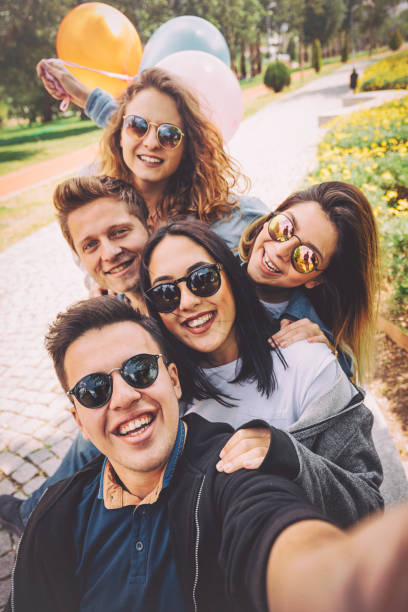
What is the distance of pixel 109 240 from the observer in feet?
7.14

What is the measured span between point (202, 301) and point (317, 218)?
2.61 ft

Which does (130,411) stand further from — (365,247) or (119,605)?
(365,247)

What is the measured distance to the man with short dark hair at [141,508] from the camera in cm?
94

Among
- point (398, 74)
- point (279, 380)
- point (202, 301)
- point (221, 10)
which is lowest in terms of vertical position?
point (279, 380)

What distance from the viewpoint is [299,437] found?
1429 millimetres

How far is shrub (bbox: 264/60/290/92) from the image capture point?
25344 mm

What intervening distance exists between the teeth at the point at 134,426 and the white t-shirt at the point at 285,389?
1.25 feet

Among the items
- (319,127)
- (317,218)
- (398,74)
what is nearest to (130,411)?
(317,218)

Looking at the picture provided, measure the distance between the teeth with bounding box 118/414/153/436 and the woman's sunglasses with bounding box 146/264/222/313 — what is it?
49 cm

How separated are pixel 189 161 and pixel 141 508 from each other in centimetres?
214

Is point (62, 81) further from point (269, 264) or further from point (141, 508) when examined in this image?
point (141, 508)

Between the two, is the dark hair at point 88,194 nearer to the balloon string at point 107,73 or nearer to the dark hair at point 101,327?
the dark hair at point 101,327

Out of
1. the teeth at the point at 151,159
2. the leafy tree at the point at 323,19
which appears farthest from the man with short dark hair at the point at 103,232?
the leafy tree at the point at 323,19

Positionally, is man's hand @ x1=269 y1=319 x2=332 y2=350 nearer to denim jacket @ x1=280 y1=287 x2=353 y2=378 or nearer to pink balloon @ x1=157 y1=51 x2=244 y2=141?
denim jacket @ x1=280 y1=287 x2=353 y2=378
